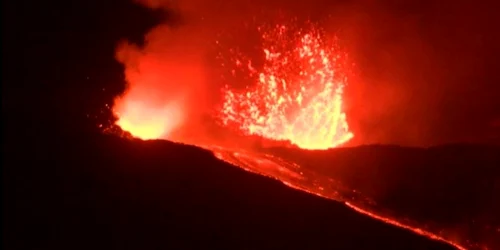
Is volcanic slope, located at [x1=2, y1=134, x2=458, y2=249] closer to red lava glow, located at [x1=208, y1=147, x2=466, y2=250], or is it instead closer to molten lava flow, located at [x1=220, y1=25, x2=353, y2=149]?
red lava glow, located at [x1=208, y1=147, x2=466, y2=250]

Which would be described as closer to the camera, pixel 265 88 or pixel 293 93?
pixel 293 93

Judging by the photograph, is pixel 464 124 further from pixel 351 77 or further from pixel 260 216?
pixel 260 216

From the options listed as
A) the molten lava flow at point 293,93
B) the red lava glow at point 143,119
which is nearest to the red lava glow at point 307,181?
the red lava glow at point 143,119

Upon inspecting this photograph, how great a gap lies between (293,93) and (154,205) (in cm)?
1353

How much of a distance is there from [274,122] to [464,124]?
527 cm

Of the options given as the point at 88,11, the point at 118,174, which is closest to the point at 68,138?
the point at 118,174

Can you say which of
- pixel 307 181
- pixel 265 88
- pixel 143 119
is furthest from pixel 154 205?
pixel 265 88

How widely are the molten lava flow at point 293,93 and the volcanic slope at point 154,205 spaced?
11209 millimetres

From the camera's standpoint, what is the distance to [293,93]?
23578 millimetres

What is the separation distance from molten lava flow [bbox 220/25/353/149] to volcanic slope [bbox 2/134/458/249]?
11.2 meters

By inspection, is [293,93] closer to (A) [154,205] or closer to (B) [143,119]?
(B) [143,119]

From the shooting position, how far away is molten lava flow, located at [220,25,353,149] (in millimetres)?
22844

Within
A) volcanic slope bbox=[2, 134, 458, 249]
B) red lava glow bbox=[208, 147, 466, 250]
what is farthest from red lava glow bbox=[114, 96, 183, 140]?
volcanic slope bbox=[2, 134, 458, 249]

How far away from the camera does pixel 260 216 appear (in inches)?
420
